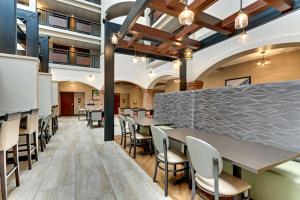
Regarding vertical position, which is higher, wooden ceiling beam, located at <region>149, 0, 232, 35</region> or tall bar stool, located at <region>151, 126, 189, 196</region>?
wooden ceiling beam, located at <region>149, 0, 232, 35</region>

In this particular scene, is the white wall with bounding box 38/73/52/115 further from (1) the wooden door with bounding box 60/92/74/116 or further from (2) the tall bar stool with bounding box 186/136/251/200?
(1) the wooden door with bounding box 60/92/74/116

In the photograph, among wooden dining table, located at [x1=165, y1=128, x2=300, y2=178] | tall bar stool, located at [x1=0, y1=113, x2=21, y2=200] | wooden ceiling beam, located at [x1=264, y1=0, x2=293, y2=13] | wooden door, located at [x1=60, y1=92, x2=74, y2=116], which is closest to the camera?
wooden dining table, located at [x1=165, y1=128, x2=300, y2=178]

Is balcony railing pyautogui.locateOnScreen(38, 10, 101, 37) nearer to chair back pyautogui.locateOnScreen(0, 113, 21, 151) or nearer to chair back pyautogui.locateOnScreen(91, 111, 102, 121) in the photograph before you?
chair back pyautogui.locateOnScreen(91, 111, 102, 121)

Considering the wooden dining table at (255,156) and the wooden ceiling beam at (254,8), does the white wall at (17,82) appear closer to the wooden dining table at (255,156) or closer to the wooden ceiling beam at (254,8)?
the wooden dining table at (255,156)

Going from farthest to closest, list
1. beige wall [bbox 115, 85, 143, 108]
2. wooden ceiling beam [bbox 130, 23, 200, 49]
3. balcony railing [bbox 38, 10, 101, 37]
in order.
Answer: beige wall [bbox 115, 85, 143, 108], balcony railing [bbox 38, 10, 101, 37], wooden ceiling beam [bbox 130, 23, 200, 49]

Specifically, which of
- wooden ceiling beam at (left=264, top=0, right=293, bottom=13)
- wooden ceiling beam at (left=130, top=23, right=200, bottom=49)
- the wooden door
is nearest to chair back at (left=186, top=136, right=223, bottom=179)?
wooden ceiling beam at (left=264, top=0, right=293, bottom=13)

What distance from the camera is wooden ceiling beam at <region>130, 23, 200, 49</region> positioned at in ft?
11.5

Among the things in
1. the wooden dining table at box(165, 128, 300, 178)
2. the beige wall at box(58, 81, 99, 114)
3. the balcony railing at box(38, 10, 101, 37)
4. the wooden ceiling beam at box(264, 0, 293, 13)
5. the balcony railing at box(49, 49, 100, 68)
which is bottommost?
the wooden dining table at box(165, 128, 300, 178)

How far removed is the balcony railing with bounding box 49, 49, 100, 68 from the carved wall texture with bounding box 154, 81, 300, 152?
8569mm

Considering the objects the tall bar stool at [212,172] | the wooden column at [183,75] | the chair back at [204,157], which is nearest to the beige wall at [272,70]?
the wooden column at [183,75]

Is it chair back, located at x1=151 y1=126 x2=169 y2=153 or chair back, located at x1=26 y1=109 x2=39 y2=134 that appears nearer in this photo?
chair back, located at x1=151 y1=126 x2=169 y2=153

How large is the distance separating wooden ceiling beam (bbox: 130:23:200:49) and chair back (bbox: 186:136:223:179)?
288cm

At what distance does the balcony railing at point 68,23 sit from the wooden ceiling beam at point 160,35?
305 inches

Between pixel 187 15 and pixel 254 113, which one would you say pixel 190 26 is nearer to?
pixel 187 15
